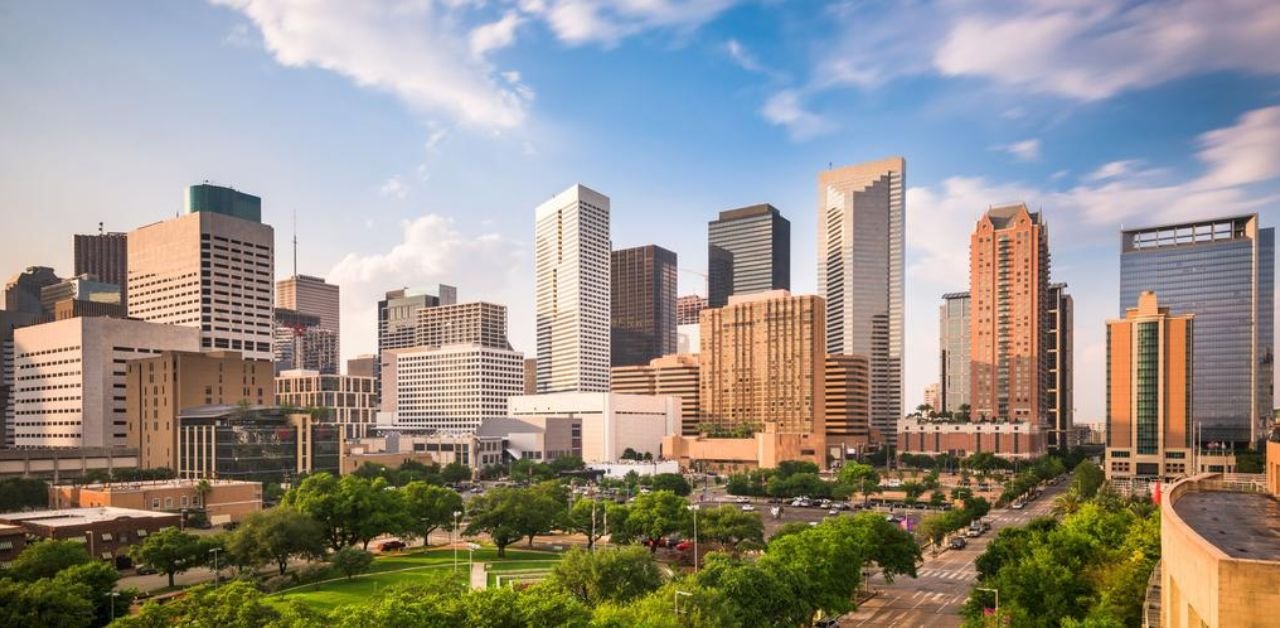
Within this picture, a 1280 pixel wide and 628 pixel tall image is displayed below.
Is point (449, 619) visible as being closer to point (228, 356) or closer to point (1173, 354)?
point (228, 356)

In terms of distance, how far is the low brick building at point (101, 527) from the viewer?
3054 inches

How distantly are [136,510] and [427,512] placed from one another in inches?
1362

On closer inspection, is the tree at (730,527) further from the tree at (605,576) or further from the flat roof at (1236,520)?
the flat roof at (1236,520)

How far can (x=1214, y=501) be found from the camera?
4466 centimetres

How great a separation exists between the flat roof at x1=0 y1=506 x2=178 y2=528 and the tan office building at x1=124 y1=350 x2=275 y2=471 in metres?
62.1

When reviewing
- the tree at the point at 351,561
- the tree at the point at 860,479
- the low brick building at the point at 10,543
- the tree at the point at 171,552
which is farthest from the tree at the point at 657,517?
the tree at the point at 860,479

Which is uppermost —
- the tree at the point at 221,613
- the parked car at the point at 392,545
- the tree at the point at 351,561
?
the tree at the point at 221,613

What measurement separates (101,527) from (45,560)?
18.4 meters

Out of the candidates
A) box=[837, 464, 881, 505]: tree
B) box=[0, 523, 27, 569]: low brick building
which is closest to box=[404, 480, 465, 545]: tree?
box=[0, 523, 27, 569]: low brick building

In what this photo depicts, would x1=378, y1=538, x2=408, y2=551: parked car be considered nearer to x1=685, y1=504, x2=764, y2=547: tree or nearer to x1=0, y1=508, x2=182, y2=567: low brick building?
x1=0, y1=508, x2=182, y2=567: low brick building

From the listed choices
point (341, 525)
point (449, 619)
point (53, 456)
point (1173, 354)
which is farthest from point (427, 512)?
point (1173, 354)

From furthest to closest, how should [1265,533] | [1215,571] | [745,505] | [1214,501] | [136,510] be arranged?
[745,505]
[136,510]
[1214,501]
[1265,533]
[1215,571]

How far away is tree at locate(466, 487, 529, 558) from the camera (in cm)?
8836

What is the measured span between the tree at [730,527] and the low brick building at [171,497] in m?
56.8
